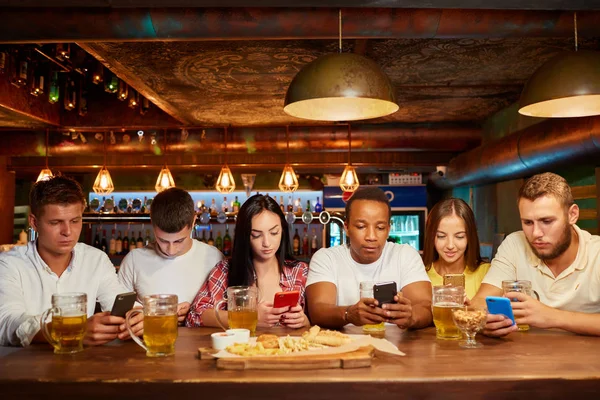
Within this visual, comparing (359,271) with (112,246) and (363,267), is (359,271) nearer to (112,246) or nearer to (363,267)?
(363,267)

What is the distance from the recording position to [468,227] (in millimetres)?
3197

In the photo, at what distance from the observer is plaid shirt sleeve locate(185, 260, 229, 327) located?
2.79 meters

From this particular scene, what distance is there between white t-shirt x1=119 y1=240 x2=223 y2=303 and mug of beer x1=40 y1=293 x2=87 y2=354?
1.12m

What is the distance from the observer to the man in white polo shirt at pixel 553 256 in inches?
102

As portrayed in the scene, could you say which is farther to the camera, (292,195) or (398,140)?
(292,195)

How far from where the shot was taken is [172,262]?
10.4 ft

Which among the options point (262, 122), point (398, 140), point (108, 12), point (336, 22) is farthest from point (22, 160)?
point (336, 22)

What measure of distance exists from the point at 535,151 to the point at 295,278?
333cm

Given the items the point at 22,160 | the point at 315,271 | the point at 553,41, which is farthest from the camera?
the point at 22,160

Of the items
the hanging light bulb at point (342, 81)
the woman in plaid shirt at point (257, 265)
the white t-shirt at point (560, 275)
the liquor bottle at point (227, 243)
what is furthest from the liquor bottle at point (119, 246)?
the white t-shirt at point (560, 275)

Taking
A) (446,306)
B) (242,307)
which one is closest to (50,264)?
(242,307)

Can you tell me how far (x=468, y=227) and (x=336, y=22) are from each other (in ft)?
4.66

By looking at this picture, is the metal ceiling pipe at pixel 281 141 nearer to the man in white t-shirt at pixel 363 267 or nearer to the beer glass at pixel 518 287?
the man in white t-shirt at pixel 363 267

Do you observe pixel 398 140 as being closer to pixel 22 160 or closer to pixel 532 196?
pixel 532 196
